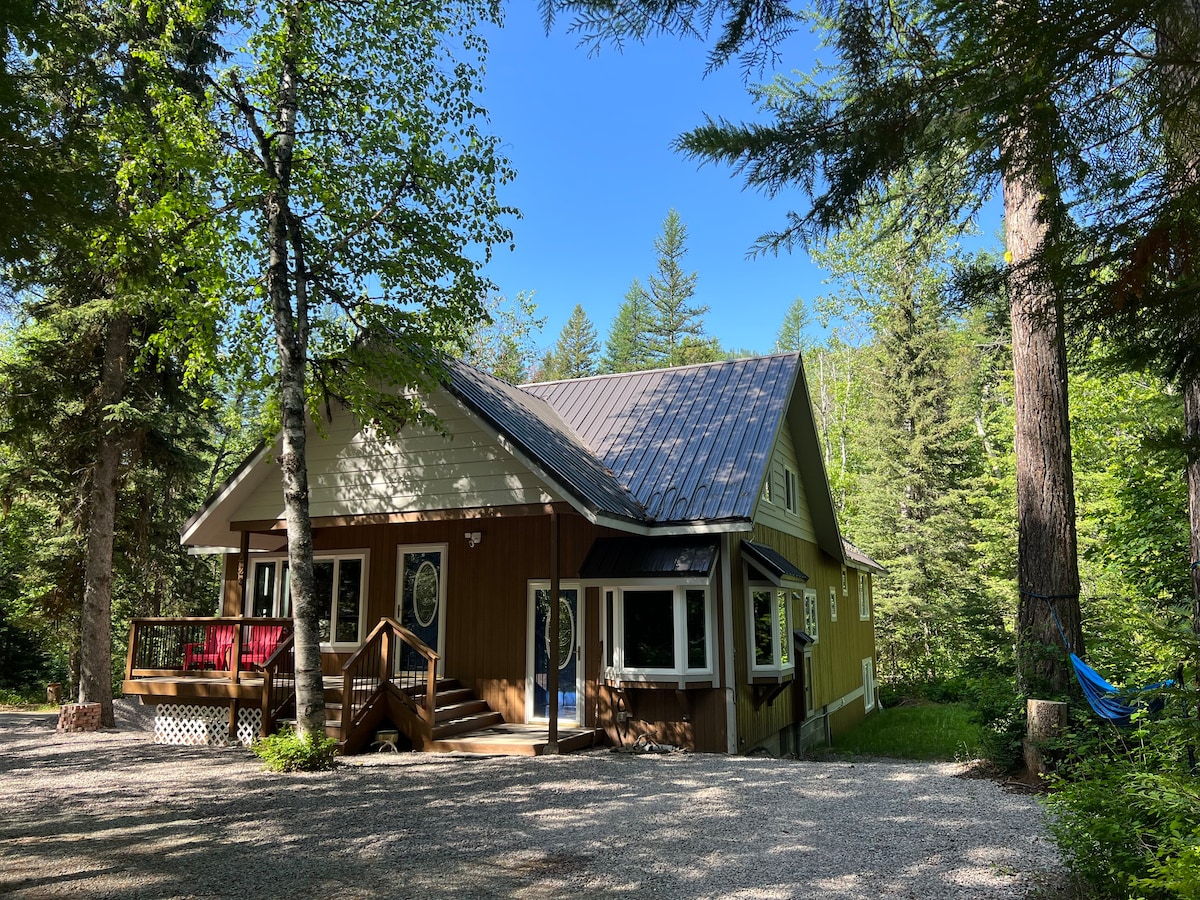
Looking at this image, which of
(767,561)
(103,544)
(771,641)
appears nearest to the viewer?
(767,561)

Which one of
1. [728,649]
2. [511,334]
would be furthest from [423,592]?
[511,334]

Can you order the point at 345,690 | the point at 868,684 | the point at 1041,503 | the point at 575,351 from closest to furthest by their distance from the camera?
the point at 1041,503 → the point at 345,690 → the point at 868,684 → the point at 575,351

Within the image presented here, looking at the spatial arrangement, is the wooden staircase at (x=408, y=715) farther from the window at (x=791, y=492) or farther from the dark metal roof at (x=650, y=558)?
the window at (x=791, y=492)

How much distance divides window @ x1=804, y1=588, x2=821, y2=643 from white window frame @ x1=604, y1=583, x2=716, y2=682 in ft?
14.1

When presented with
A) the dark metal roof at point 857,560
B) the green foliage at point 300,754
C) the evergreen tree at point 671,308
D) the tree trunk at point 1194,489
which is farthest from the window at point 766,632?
the evergreen tree at point 671,308

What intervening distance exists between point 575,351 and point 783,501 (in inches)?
1202

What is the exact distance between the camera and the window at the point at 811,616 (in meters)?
15.4

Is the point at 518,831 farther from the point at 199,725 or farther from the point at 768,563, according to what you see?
the point at 199,725

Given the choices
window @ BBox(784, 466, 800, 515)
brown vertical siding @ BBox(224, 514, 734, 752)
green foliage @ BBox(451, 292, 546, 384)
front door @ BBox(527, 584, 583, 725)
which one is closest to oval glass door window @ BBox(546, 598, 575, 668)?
front door @ BBox(527, 584, 583, 725)

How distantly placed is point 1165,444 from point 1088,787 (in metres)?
2.52

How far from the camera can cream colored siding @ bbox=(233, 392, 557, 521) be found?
11711 millimetres

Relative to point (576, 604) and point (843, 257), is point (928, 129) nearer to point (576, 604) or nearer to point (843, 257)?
point (576, 604)

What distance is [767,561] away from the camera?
12078 mm

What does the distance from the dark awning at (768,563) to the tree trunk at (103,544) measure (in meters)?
11.0
